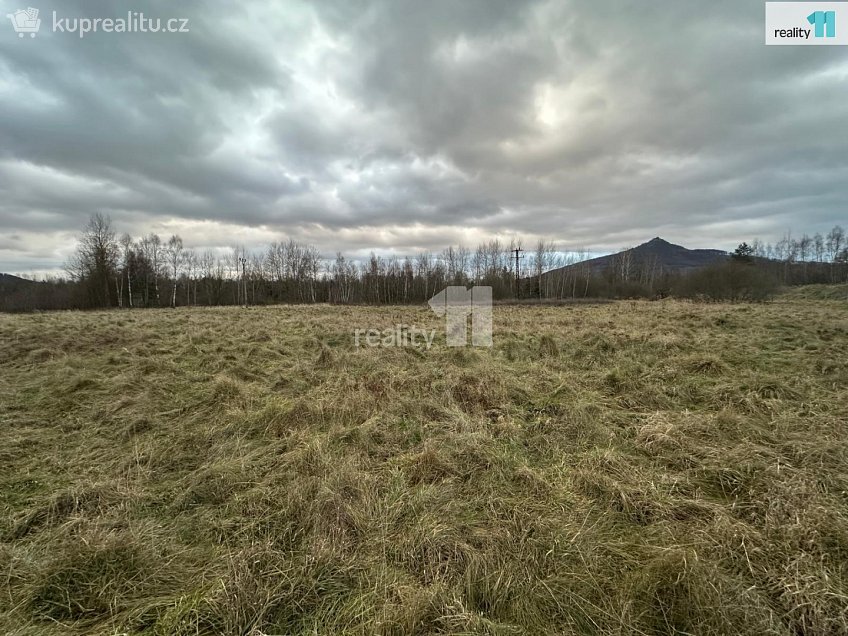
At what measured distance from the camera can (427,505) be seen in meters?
3.24

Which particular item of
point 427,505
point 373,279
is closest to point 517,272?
point 373,279

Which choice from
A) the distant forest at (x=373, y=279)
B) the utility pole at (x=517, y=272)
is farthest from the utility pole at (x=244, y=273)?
the utility pole at (x=517, y=272)

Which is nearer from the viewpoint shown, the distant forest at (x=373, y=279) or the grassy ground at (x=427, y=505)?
the grassy ground at (x=427, y=505)

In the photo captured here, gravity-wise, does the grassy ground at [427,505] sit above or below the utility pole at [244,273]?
below

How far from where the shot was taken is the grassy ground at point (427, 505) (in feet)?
7.22

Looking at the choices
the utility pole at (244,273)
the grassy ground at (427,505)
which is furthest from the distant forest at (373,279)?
the grassy ground at (427,505)

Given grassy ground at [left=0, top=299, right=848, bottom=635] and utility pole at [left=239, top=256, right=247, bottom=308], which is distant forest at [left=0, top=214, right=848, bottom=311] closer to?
utility pole at [left=239, top=256, right=247, bottom=308]

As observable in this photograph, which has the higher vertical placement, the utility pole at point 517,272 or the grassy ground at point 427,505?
the utility pole at point 517,272

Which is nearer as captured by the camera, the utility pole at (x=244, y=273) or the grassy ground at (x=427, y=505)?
the grassy ground at (x=427, y=505)

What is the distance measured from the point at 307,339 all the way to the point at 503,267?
188 ft

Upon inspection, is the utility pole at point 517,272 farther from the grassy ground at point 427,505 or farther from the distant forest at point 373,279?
the grassy ground at point 427,505

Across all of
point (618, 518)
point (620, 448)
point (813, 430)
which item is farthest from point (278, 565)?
point (813, 430)

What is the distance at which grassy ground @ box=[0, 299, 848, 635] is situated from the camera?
2.20 m

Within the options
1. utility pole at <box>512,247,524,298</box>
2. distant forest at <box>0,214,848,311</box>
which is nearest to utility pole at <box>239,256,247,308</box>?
distant forest at <box>0,214,848,311</box>
